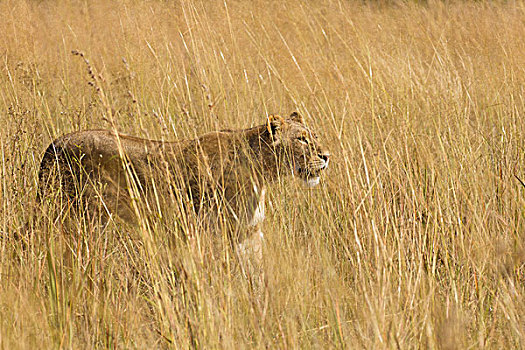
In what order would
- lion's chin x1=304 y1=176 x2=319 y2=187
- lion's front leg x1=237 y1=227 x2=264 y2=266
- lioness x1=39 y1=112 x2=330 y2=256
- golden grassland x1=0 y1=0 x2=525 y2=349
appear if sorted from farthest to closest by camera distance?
1. lion's chin x1=304 y1=176 x2=319 y2=187
2. lioness x1=39 y1=112 x2=330 y2=256
3. lion's front leg x1=237 y1=227 x2=264 y2=266
4. golden grassland x1=0 y1=0 x2=525 y2=349

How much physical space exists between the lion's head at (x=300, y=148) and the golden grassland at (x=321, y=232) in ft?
0.36

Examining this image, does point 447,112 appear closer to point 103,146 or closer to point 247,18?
point 247,18

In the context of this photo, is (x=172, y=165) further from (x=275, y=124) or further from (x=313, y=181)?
(x=313, y=181)

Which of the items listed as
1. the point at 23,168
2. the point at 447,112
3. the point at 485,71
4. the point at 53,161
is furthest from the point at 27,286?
the point at 485,71

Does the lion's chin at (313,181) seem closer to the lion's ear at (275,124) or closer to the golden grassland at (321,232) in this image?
the golden grassland at (321,232)

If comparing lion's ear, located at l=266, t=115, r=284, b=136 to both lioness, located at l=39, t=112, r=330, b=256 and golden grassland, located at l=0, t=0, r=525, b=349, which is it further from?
golden grassland, located at l=0, t=0, r=525, b=349

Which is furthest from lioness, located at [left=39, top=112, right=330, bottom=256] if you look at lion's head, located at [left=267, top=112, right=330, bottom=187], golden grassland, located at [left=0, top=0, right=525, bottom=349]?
golden grassland, located at [left=0, top=0, right=525, bottom=349]

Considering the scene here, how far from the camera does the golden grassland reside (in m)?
2.02

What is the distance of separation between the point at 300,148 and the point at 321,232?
2.12ft

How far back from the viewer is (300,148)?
3266mm

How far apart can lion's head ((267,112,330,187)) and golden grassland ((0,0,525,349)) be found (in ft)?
0.36

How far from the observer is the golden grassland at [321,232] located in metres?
2.02

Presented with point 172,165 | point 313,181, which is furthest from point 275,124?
point 172,165

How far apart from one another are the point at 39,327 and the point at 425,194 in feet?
6.41
